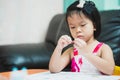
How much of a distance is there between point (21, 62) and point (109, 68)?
68 centimetres

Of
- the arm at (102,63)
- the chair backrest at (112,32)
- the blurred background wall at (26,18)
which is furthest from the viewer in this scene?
the blurred background wall at (26,18)

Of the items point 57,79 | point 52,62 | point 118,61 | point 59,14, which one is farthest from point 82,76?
point 59,14

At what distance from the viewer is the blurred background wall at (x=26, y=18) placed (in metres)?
1.77

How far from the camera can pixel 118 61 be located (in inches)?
50.3

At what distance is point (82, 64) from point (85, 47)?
0.46ft

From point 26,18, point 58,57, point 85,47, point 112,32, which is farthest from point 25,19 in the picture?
point 85,47

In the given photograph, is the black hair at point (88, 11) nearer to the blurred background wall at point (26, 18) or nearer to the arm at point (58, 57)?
the arm at point (58, 57)

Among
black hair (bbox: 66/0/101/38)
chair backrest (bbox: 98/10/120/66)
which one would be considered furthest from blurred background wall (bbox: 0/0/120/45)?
black hair (bbox: 66/0/101/38)

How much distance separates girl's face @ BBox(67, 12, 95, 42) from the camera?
99 centimetres

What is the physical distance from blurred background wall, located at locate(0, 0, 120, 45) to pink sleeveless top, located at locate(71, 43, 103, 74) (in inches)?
30.3

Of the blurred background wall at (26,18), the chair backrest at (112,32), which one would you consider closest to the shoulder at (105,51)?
the chair backrest at (112,32)

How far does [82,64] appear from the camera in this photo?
1.07 m

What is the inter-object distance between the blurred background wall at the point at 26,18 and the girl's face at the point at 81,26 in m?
0.78

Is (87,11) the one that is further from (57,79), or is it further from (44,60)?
(44,60)
